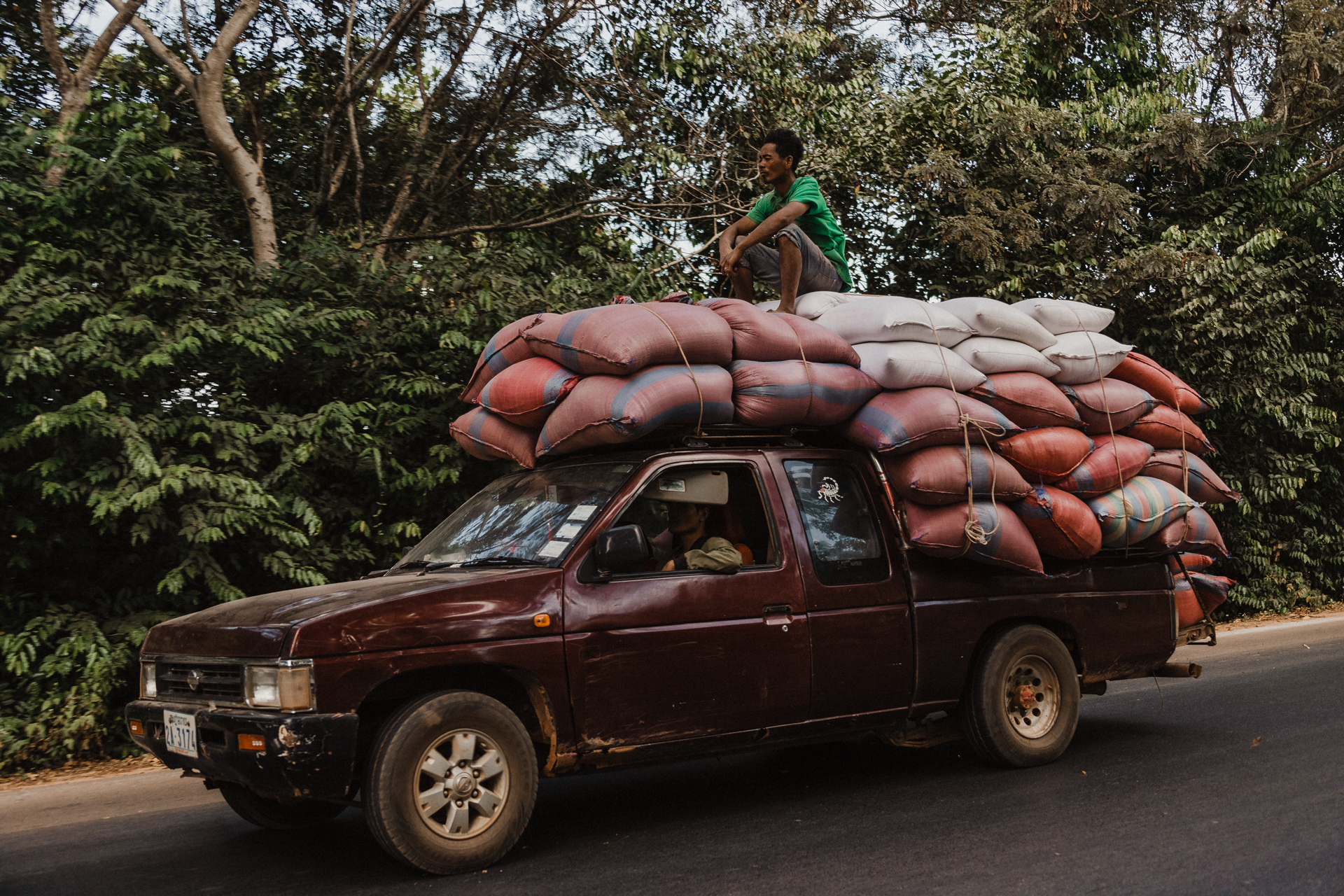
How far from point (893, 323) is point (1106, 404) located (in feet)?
→ 5.07

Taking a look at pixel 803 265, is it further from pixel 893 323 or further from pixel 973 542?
pixel 973 542

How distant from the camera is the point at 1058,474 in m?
6.20

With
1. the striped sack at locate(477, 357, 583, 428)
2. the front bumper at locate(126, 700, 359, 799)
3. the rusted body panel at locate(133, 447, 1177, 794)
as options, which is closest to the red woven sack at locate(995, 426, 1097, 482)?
the rusted body panel at locate(133, 447, 1177, 794)

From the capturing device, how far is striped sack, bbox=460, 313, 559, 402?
5.92m

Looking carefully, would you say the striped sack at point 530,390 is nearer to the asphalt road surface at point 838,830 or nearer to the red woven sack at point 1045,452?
the asphalt road surface at point 838,830

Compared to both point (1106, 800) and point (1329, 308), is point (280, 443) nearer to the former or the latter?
point (1106, 800)

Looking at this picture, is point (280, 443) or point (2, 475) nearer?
point (2, 475)

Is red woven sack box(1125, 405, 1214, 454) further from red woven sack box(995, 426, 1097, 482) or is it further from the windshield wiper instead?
the windshield wiper

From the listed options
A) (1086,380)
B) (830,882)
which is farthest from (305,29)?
(830,882)

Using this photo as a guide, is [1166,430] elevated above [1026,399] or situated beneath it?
situated beneath

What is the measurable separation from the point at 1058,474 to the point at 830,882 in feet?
9.57

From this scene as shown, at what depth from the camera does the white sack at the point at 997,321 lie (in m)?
6.30

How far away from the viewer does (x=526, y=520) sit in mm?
5164

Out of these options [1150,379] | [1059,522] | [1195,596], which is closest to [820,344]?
[1059,522]
